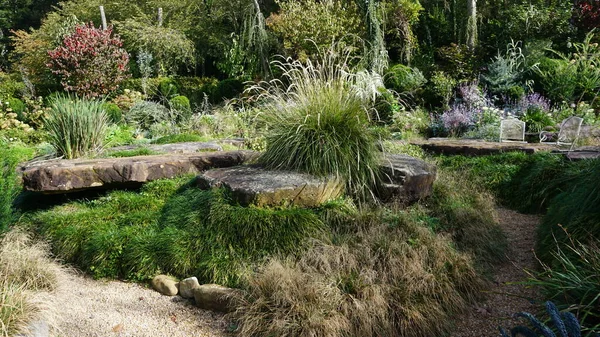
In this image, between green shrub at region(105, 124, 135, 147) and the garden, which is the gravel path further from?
green shrub at region(105, 124, 135, 147)

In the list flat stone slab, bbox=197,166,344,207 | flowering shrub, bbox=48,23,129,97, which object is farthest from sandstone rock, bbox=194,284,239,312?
flowering shrub, bbox=48,23,129,97

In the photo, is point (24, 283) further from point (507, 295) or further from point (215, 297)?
point (507, 295)

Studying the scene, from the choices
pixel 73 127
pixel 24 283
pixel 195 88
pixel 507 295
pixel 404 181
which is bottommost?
pixel 507 295

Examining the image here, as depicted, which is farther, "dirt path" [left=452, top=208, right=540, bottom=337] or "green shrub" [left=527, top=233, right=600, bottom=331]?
"dirt path" [left=452, top=208, right=540, bottom=337]

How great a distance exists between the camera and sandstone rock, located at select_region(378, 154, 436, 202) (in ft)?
14.8

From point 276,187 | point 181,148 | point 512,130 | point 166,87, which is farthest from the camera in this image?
point 166,87

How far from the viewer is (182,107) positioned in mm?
11086

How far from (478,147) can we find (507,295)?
3.95m

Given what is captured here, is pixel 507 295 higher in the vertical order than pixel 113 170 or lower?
lower

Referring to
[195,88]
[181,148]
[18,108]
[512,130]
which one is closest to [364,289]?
[181,148]

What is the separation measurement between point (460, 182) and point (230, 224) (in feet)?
9.65

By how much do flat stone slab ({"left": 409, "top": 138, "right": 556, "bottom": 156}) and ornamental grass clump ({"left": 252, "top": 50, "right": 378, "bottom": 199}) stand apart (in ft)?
9.42

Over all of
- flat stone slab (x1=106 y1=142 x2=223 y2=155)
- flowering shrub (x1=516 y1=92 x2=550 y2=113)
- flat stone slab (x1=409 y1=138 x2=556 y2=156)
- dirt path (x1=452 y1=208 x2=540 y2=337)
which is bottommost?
dirt path (x1=452 y1=208 x2=540 y2=337)

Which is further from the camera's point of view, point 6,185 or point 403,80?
point 403,80
